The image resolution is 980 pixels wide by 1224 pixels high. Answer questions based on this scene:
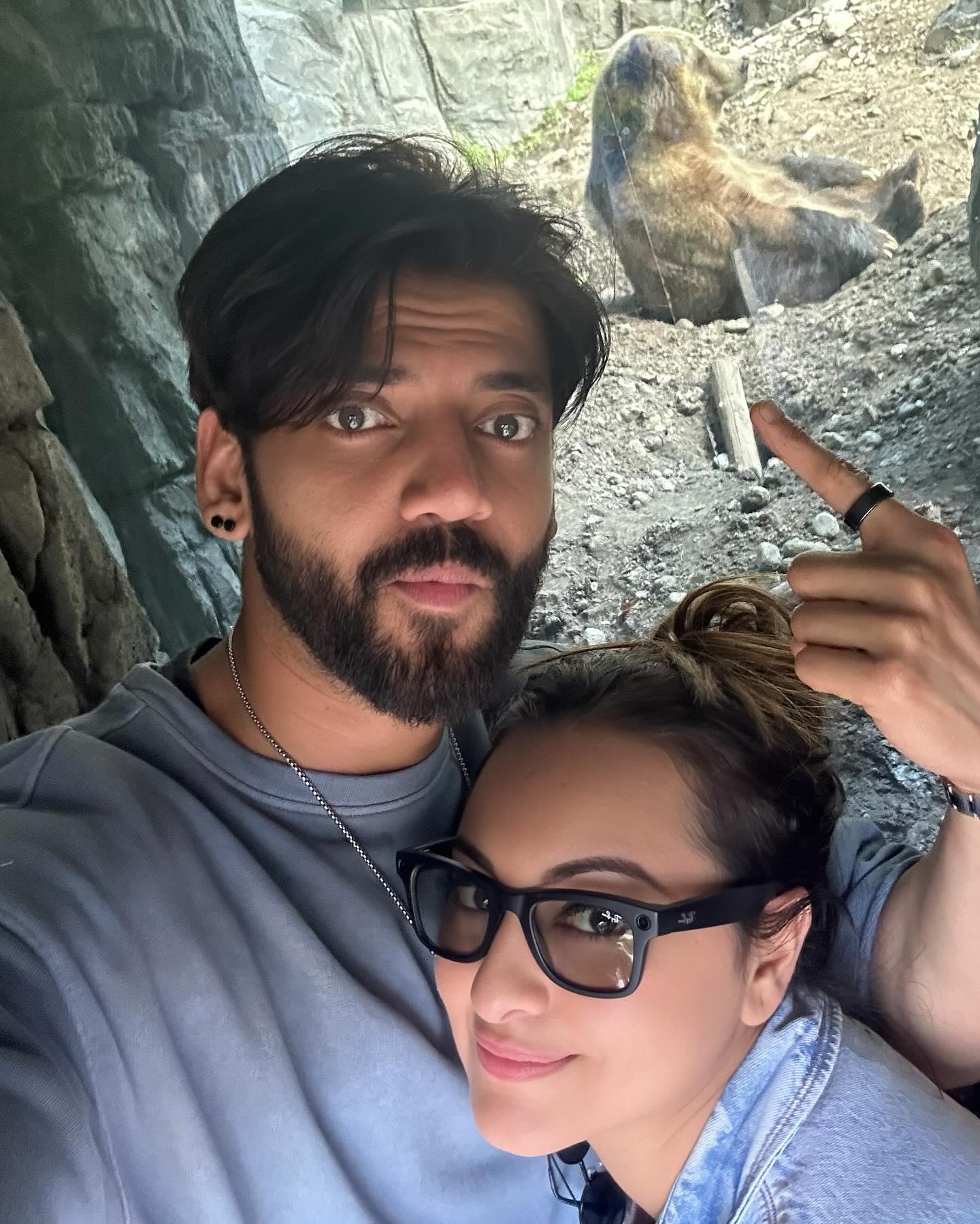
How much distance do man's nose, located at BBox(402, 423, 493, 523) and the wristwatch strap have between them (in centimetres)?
52

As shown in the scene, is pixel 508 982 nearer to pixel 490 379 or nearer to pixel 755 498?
pixel 490 379

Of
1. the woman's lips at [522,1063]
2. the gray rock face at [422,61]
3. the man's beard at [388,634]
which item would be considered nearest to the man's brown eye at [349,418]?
the man's beard at [388,634]

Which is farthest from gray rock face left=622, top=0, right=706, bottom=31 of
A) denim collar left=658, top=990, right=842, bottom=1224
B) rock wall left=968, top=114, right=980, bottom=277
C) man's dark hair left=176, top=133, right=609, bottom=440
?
denim collar left=658, top=990, right=842, bottom=1224

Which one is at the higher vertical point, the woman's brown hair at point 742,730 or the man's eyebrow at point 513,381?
the man's eyebrow at point 513,381

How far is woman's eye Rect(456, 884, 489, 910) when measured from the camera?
0.88 meters

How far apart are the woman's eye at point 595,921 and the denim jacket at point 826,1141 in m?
0.19

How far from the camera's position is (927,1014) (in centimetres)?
89

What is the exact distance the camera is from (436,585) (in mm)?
955

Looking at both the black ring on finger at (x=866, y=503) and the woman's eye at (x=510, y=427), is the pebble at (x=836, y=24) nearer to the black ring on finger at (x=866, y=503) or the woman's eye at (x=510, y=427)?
the woman's eye at (x=510, y=427)

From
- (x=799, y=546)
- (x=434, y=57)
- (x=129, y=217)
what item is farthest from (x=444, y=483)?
(x=129, y=217)

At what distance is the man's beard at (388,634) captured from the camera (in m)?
0.95

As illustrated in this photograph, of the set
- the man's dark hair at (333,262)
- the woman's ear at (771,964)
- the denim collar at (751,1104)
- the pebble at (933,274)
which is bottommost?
the denim collar at (751,1104)

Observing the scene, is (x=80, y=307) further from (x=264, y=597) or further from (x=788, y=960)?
(x=788, y=960)

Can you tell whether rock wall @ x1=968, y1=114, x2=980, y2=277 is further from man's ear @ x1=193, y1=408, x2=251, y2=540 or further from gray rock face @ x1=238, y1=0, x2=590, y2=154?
man's ear @ x1=193, y1=408, x2=251, y2=540
